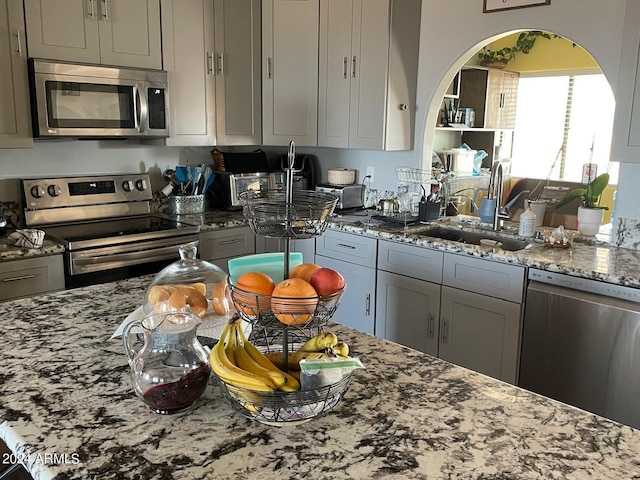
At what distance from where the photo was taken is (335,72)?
365 cm

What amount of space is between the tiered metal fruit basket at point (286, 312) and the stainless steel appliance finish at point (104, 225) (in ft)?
6.65

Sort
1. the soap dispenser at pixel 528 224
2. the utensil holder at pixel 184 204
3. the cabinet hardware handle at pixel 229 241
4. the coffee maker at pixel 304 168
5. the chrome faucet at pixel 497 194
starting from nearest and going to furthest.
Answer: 1. the soap dispenser at pixel 528 224
2. the chrome faucet at pixel 497 194
3. the cabinet hardware handle at pixel 229 241
4. the utensil holder at pixel 184 204
5. the coffee maker at pixel 304 168

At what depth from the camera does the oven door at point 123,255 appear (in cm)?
284

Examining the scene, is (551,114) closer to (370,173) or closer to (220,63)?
(370,173)

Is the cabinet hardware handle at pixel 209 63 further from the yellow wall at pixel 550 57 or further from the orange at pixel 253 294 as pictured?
the yellow wall at pixel 550 57

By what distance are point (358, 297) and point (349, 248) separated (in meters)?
0.30

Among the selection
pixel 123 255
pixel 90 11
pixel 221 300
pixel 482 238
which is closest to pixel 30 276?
pixel 123 255

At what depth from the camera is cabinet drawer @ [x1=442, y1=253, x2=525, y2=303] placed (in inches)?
101

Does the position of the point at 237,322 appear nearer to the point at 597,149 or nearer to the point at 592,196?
the point at 592,196

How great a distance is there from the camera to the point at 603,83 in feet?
18.9

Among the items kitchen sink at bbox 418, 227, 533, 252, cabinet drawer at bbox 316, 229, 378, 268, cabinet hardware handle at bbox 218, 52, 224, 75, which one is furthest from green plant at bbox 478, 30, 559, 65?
cabinet drawer at bbox 316, 229, 378, 268

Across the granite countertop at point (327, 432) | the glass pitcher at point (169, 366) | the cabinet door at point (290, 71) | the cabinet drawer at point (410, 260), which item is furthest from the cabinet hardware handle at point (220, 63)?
the glass pitcher at point (169, 366)

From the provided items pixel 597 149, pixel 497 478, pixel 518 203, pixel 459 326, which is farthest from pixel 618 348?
pixel 597 149

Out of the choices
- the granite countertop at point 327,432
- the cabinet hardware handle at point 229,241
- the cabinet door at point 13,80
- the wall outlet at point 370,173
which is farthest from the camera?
the wall outlet at point 370,173
